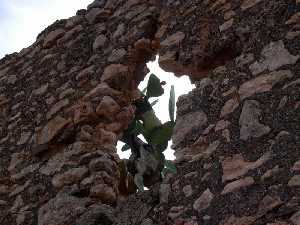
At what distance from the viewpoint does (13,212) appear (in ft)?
11.8

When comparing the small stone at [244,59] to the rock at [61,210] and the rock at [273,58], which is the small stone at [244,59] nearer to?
the rock at [273,58]

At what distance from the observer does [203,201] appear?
2564mm

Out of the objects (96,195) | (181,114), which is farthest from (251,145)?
(96,195)

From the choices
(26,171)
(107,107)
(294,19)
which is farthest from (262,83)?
(26,171)

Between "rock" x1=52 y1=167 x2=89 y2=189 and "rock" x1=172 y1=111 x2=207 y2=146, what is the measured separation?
0.73 metres

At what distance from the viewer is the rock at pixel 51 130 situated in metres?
3.78

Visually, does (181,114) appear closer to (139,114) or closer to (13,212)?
(13,212)

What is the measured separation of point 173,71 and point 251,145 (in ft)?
2.96

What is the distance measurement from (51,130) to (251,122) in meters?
1.59

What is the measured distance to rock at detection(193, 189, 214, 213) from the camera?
254 cm

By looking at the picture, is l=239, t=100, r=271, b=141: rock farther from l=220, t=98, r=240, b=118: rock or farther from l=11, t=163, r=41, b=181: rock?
l=11, t=163, r=41, b=181: rock

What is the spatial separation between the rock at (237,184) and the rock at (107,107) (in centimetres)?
134

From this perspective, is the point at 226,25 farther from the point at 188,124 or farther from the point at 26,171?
the point at 26,171

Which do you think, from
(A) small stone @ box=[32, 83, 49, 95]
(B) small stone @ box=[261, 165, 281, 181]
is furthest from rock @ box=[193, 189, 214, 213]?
(A) small stone @ box=[32, 83, 49, 95]
